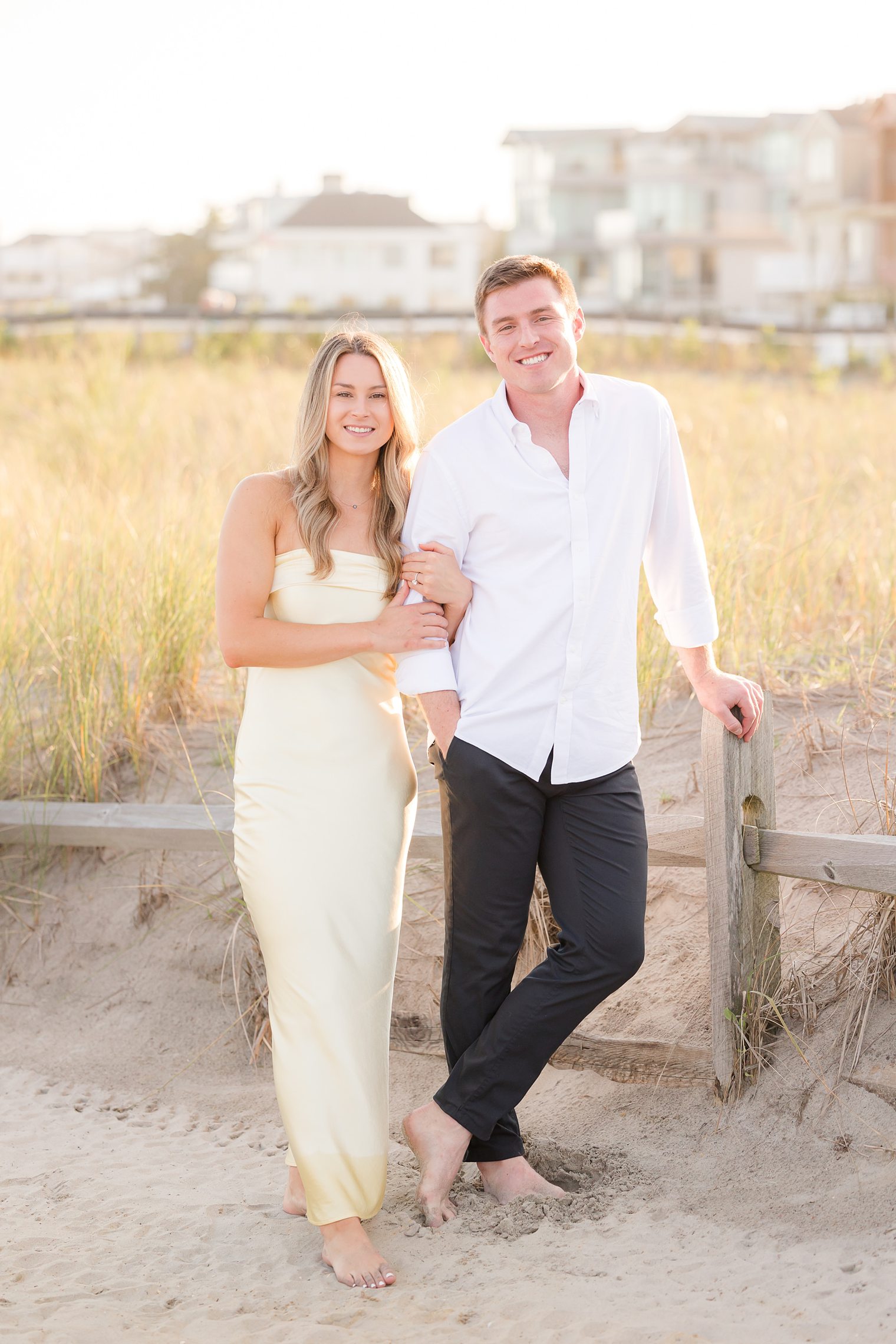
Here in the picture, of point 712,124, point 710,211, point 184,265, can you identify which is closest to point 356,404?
point 710,211

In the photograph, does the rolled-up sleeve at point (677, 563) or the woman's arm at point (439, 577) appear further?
the rolled-up sleeve at point (677, 563)

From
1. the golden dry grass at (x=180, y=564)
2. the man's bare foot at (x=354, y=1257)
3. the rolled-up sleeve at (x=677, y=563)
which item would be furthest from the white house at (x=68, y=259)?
the man's bare foot at (x=354, y=1257)

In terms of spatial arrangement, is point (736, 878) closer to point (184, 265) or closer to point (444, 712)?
point (444, 712)

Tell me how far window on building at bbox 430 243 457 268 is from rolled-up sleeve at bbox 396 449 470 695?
5644 centimetres

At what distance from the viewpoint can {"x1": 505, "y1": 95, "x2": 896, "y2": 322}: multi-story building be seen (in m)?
44.8

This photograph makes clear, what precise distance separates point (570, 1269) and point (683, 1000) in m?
1.07

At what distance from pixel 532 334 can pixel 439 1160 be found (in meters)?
1.96

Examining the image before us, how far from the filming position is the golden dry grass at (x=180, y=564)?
4910 mm

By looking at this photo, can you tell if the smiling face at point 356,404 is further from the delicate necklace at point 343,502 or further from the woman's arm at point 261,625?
the woman's arm at point 261,625

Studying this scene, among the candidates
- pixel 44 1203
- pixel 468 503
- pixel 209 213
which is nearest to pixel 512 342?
pixel 468 503

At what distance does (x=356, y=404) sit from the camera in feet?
10.1

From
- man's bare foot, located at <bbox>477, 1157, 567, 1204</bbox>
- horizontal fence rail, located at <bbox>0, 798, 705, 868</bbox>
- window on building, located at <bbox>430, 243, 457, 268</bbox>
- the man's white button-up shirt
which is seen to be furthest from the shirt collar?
window on building, located at <bbox>430, 243, 457, 268</bbox>

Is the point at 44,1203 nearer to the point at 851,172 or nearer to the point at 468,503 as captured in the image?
the point at 468,503

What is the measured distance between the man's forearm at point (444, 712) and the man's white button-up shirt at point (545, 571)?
18 mm
